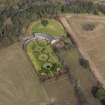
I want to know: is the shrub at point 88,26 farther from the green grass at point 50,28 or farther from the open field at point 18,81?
the open field at point 18,81

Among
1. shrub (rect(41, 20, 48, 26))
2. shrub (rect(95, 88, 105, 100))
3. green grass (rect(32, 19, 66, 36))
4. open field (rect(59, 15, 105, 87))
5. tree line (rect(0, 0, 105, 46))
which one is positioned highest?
tree line (rect(0, 0, 105, 46))

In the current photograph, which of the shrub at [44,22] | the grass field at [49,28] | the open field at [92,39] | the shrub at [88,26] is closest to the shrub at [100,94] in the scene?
the open field at [92,39]

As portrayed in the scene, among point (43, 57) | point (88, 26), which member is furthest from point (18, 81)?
point (88, 26)

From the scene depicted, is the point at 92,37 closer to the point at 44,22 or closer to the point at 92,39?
the point at 92,39

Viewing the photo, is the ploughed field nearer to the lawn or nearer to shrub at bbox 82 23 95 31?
shrub at bbox 82 23 95 31

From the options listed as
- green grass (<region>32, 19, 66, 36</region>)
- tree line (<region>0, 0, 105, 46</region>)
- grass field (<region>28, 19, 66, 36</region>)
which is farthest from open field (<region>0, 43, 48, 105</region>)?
green grass (<region>32, 19, 66, 36</region>)

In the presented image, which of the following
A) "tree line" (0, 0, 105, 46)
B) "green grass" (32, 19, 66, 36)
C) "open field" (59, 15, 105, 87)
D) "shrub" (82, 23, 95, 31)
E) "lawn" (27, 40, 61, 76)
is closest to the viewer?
"lawn" (27, 40, 61, 76)
